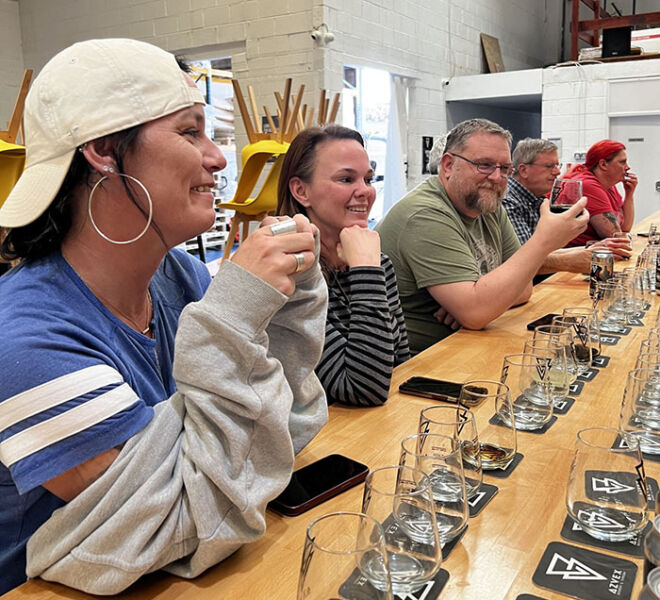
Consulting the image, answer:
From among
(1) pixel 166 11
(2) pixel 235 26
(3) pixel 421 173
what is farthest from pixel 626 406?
(3) pixel 421 173

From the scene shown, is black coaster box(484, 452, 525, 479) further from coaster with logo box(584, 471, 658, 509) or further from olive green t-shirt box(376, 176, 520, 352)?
olive green t-shirt box(376, 176, 520, 352)

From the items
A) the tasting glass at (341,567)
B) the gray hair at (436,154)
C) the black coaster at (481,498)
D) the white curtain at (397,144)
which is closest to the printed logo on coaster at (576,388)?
the black coaster at (481,498)

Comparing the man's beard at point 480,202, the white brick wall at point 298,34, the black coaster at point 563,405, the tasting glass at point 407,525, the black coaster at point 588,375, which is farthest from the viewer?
the white brick wall at point 298,34

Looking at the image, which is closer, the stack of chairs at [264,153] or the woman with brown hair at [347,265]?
the woman with brown hair at [347,265]

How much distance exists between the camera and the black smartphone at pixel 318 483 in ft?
3.51

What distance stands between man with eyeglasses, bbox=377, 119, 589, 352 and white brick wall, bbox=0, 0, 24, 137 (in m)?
6.19

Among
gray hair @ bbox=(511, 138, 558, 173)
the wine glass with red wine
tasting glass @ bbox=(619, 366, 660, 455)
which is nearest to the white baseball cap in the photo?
tasting glass @ bbox=(619, 366, 660, 455)

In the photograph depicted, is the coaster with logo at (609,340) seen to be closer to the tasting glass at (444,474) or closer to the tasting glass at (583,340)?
the tasting glass at (583,340)

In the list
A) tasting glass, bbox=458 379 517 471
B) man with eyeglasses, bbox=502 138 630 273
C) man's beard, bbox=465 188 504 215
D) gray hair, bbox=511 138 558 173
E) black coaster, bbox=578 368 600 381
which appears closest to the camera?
tasting glass, bbox=458 379 517 471

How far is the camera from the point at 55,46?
24.0ft

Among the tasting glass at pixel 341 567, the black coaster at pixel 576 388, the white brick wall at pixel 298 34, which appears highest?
Answer: the white brick wall at pixel 298 34

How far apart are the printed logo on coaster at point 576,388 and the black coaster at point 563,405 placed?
0.04 m

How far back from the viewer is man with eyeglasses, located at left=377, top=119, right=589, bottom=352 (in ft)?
7.36

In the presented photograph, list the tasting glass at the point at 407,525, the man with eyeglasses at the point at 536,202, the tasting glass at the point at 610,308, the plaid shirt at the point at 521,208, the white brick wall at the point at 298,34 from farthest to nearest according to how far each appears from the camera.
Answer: the white brick wall at the point at 298,34, the plaid shirt at the point at 521,208, the man with eyeglasses at the point at 536,202, the tasting glass at the point at 610,308, the tasting glass at the point at 407,525
